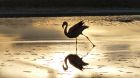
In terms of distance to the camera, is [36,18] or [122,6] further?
[122,6]

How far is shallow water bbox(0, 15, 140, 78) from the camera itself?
14867 mm

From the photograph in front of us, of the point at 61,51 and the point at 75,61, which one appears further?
the point at 61,51

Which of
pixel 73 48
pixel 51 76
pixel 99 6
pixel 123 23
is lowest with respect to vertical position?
pixel 51 76

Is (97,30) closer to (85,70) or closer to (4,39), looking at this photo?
(4,39)

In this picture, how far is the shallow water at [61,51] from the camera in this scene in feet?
48.8

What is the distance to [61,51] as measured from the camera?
61.6 ft

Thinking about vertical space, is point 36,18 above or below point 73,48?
above

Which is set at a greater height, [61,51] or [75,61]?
[61,51]

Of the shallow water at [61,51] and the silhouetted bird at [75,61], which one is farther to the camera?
the silhouetted bird at [75,61]

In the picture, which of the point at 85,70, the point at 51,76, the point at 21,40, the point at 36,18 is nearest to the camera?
the point at 51,76

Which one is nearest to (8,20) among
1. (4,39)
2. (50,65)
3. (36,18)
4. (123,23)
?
(36,18)

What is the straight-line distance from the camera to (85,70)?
15297 mm

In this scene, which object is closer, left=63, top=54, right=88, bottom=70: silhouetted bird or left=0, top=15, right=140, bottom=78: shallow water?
left=0, top=15, right=140, bottom=78: shallow water

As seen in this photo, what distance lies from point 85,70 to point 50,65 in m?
1.19
